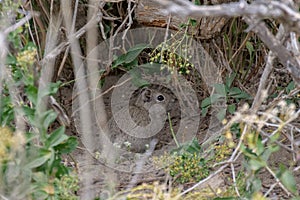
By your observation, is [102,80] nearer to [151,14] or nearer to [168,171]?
[151,14]

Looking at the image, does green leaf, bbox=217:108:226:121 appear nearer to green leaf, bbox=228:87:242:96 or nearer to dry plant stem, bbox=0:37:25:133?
green leaf, bbox=228:87:242:96

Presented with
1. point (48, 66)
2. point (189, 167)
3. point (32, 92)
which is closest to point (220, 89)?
point (189, 167)

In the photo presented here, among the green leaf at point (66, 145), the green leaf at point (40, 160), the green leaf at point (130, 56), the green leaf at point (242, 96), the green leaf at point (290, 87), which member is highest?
the green leaf at point (130, 56)

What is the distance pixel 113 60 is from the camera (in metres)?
2.61

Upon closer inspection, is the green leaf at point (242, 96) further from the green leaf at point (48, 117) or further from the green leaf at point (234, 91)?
the green leaf at point (48, 117)

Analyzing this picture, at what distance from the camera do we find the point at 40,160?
65.4 inches

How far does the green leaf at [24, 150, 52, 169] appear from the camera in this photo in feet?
5.43

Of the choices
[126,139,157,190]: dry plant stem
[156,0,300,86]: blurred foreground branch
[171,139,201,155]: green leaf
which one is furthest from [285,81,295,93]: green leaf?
[156,0,300,86]: blurred foreground branch

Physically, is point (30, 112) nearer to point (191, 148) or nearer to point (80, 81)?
point (191, 148)

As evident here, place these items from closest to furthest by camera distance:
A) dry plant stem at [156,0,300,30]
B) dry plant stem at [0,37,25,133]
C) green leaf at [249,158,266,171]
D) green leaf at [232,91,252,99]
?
1. dry plant stem at [156,0,300,30]
2. green leaf at [249,158,266,171]
3. dry plant stem at [0,37,25,133]
4. green leaf at [232,91,252,99]

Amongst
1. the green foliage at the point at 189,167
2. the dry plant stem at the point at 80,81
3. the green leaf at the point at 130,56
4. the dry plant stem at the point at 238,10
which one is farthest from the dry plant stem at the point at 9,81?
the green leaf at the point at 130,56

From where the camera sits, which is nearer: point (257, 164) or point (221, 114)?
point (257, 164)

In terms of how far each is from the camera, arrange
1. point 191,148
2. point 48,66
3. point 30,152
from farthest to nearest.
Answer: point 191,148
point 48,66
point 30,152

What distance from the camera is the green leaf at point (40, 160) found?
1656mm
